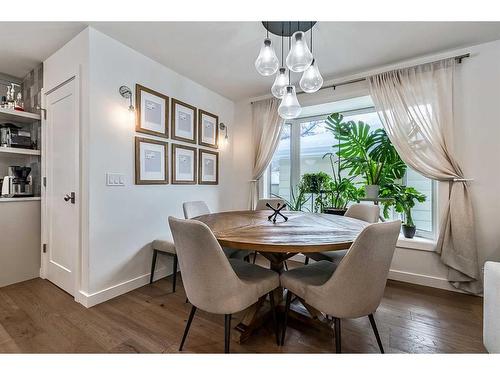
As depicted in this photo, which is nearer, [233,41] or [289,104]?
[289,104]

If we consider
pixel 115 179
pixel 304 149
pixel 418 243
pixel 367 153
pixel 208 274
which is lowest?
pixel 418 243

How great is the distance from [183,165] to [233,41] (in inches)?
58.1

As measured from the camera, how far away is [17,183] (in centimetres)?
249

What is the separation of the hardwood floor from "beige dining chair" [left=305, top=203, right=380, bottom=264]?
18.7 inches

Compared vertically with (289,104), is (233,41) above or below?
above

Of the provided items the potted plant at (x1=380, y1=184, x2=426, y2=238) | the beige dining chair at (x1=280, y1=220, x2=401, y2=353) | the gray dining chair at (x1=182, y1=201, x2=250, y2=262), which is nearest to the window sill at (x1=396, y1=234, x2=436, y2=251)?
the potted plant at (x1=380, y1=184, x2=426, y2=238)

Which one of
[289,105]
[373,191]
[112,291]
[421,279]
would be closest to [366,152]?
[373,191]

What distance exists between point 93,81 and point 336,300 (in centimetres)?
244

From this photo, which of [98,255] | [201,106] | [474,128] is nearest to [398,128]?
[474,128]

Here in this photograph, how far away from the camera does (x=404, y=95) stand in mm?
2422

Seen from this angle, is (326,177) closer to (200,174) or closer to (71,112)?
(200,174)

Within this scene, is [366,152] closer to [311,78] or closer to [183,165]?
[311,78]

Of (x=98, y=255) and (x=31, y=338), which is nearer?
(x=31, y=338)

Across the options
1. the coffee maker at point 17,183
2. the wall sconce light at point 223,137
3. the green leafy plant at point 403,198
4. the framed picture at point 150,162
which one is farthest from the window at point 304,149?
the coffee maker at point 17,183
